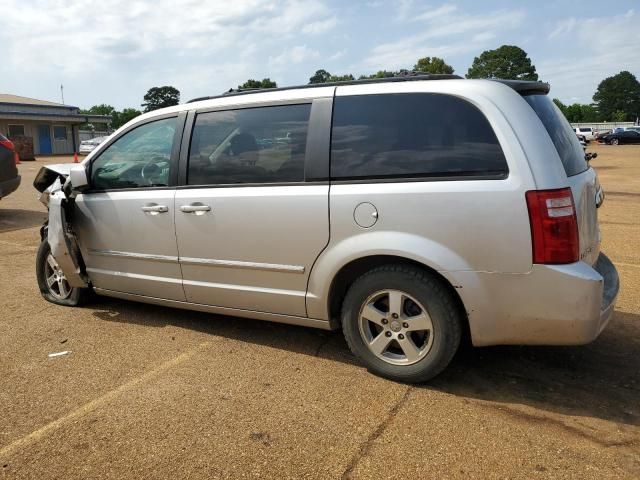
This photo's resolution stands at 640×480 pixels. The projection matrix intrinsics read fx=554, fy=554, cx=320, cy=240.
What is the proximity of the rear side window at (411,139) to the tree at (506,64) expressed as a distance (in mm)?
96931

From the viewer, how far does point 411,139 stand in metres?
3.24

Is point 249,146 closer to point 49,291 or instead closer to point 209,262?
point 209,262

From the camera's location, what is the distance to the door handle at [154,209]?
4062 millimetres

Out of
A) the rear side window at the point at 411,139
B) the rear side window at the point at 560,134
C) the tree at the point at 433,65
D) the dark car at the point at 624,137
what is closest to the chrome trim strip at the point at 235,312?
the rear side window at the point at 411,139

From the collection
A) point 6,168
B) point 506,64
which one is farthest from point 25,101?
point 506,64

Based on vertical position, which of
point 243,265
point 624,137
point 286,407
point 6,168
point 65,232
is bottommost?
point 286,407

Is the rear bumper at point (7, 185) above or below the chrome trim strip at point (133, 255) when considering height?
above

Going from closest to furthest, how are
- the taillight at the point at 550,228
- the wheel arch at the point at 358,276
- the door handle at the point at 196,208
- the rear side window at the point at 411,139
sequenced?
the taillight at the point at 550,228 < the rear side window at the point at 411,139 < the wheel arch at the point at 358,276 < the door handle at the point at 196,208

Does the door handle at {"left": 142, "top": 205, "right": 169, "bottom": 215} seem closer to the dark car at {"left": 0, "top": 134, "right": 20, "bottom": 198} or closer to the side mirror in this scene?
the side mirror

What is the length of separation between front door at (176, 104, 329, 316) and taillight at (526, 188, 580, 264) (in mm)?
1203

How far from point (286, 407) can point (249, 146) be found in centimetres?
175

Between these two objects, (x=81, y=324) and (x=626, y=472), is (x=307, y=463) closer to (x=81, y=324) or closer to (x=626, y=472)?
(x=626, y=472)

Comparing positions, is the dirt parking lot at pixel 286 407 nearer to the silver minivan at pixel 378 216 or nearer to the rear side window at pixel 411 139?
the silver minivan at pixel 378 216

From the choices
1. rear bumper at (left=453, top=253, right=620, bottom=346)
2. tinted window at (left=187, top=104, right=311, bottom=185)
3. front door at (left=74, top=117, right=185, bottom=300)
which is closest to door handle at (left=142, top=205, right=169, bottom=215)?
front door at (left=74, top=117, right=185, bottom=300)
